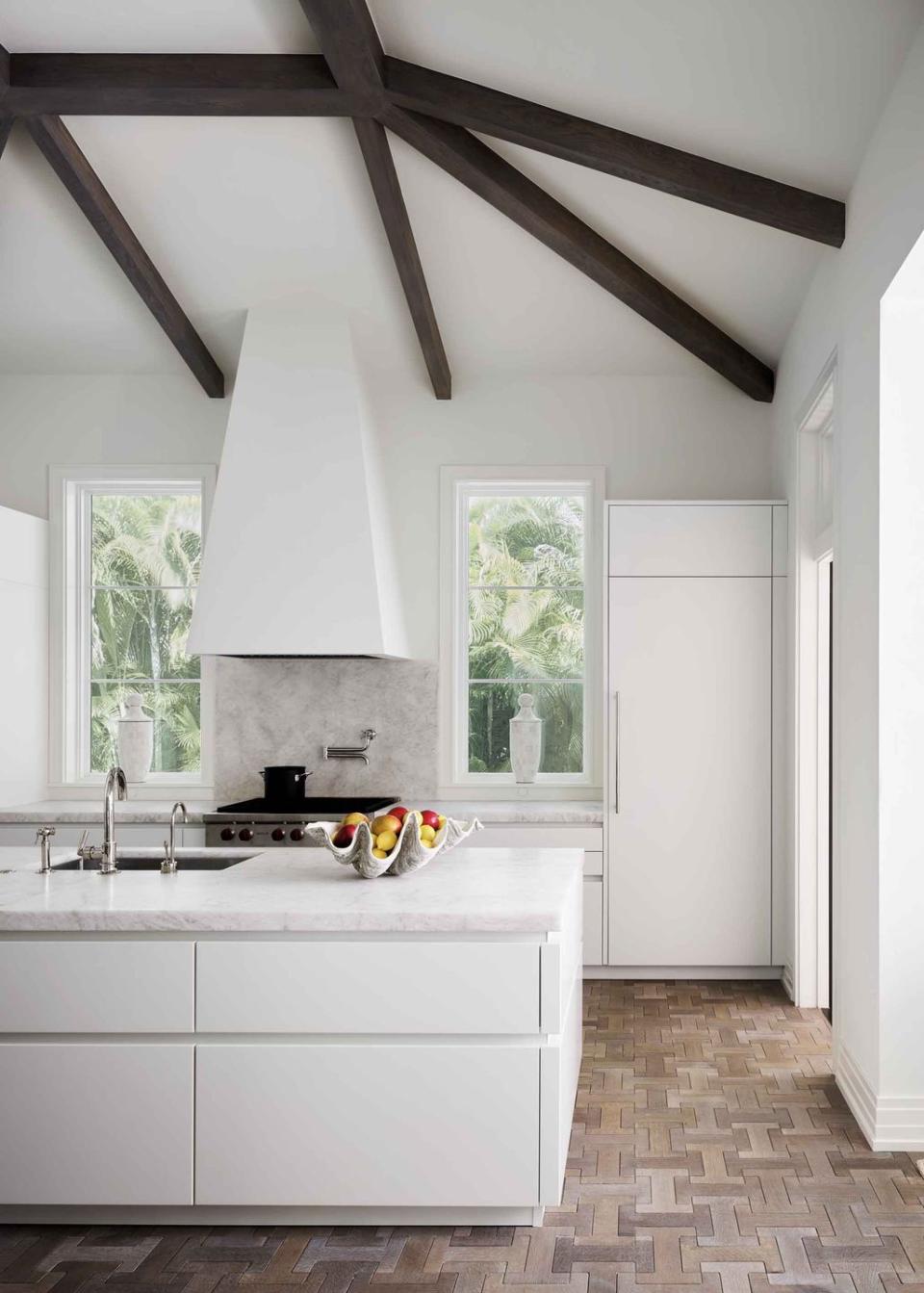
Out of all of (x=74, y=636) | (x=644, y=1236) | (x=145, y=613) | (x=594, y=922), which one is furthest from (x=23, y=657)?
(x=644, y=1236)

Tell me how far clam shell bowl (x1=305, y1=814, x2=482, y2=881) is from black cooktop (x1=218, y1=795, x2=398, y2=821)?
1898 mm

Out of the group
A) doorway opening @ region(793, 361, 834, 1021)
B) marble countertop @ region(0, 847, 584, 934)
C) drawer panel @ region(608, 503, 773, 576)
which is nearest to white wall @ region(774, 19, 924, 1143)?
doorway opening @ region(793, 361, 834, 1021)

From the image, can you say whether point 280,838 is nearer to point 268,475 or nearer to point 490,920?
point 268,475

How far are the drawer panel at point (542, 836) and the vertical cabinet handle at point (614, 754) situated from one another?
0.16 metres

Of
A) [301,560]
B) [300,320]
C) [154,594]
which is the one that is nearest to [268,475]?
[301,560]

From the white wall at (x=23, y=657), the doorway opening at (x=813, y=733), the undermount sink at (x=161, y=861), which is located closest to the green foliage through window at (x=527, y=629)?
the doorway opening at (x=813, y=733)

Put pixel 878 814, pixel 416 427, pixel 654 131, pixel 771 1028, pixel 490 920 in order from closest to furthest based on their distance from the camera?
pixel 490 920, pixel 878 814, pixel 654 131, pixel 771 1028, pixel 416 427

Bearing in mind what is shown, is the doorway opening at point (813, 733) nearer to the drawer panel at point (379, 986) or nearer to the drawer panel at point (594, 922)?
the drawer panel at point (594, 922)

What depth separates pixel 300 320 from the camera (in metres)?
5.43

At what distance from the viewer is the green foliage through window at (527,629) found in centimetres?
612

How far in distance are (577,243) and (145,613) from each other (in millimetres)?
3006

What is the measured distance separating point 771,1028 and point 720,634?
176 cm

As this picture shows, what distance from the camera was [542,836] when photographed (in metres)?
5.48

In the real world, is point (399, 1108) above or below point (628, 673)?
below
